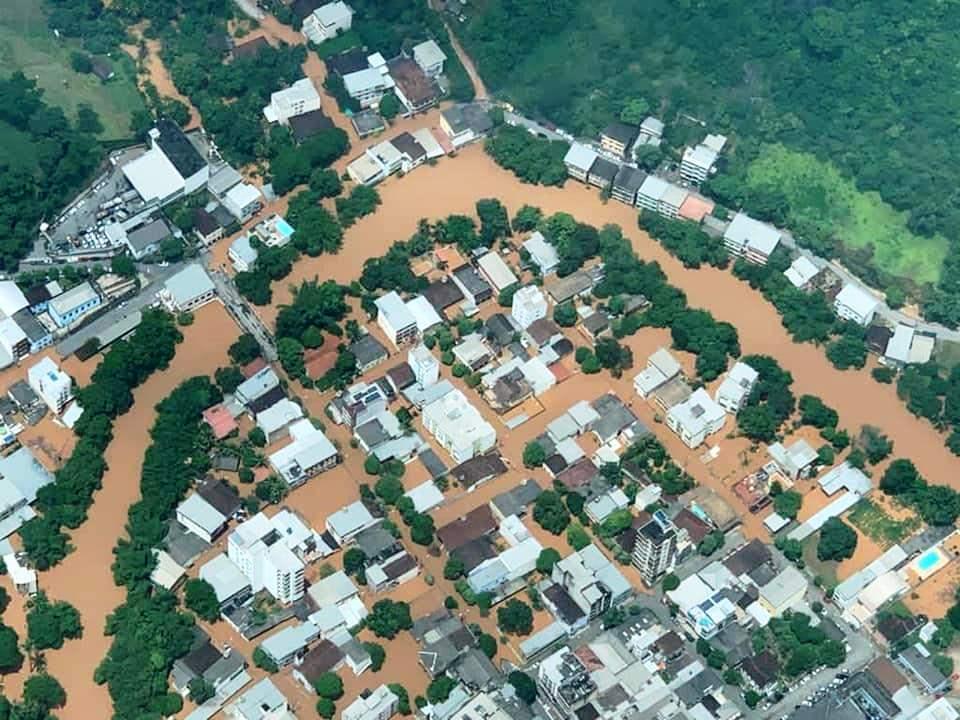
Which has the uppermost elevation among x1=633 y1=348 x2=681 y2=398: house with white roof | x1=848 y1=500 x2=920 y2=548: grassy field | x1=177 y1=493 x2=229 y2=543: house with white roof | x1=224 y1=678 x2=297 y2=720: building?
x1=177 y1=493 x2=229 y2=543: house with white roof

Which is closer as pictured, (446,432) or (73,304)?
(446,432)

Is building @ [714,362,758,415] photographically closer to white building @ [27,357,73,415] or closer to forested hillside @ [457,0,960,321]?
forested hillside @ [457,0,960,321]

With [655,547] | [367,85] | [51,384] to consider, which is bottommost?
[655,547]

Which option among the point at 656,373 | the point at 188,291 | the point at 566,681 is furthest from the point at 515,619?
the point at 188,291

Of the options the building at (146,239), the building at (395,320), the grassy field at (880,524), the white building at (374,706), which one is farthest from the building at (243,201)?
the grassy field at (880,524)

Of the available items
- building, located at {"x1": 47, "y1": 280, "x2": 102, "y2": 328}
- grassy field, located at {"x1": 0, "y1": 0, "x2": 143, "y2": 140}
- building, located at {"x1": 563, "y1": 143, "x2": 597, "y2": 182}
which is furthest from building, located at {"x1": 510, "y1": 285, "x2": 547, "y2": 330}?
grassy field, located at {"x1": 0, "y1": 0, "x2": 143, "y2": 140}

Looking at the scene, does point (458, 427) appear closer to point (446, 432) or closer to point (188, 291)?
point (446, 432)

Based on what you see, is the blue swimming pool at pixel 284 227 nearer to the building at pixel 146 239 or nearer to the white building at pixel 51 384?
the building at pixel 146 239
